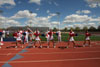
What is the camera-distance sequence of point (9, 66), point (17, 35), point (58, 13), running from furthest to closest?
point (58, 13)
point (17, 35)
point (9, 66)

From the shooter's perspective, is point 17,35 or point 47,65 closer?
point 47,65

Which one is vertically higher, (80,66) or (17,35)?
(17,35)

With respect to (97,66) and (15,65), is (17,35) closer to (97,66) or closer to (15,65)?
(15,65)

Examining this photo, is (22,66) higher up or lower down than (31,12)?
lower down

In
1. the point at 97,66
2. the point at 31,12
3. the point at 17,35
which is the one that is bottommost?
the point at 97,66

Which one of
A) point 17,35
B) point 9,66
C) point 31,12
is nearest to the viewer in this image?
point 9,66

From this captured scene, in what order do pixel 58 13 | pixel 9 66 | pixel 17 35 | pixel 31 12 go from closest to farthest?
pixel 9 66
pixel 17 35
pixel 31 12
pixel 58 13

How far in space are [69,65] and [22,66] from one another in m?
2.67

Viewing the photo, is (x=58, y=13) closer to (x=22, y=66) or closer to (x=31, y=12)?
(x=31, y=12)

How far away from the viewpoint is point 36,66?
196 inches

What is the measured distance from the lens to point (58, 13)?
115ft

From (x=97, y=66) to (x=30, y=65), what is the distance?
378 cm

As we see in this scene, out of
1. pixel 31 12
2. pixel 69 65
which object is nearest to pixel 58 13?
pixel 31 12

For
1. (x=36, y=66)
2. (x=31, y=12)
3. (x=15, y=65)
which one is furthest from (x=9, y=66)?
(x=31, y=12)
